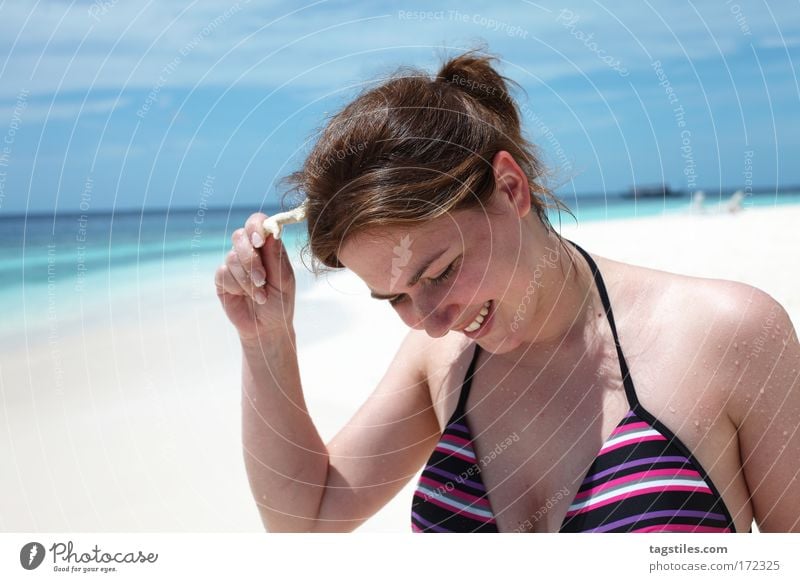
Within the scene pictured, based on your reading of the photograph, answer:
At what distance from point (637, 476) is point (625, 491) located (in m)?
0.03

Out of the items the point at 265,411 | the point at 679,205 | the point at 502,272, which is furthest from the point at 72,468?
the point at 679,205

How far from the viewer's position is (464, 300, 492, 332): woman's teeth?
3.99 ft

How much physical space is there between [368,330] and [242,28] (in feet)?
8.70

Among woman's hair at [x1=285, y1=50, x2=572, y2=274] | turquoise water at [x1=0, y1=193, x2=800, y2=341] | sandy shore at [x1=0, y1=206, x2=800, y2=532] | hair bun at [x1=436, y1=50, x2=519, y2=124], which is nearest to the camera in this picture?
woman's hair at [x1=285, y1=50, x2=572, y2=274]

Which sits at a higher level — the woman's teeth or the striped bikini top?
→ the woman's teeth

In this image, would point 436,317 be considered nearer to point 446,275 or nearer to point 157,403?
point 446,275

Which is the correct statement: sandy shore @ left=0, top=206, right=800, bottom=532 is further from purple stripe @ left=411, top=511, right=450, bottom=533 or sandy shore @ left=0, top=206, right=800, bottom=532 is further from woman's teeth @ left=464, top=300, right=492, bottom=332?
woman's teeth @ left=464, top=300, right=492, bottom=332

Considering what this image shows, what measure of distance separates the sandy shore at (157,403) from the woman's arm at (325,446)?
652 mm

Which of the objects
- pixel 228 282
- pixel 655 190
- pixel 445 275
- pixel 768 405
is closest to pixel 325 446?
pixel 228 282

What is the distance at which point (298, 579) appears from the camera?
3.80ft

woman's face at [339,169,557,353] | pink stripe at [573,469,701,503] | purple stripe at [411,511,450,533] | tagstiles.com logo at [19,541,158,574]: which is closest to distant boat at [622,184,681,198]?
woman's face at [339,169,557,353]

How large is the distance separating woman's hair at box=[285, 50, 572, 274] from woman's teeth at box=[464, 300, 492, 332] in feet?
0.52

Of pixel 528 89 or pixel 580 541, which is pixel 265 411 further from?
pixel 528 89

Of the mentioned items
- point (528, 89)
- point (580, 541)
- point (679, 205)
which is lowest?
point (580, 541)
